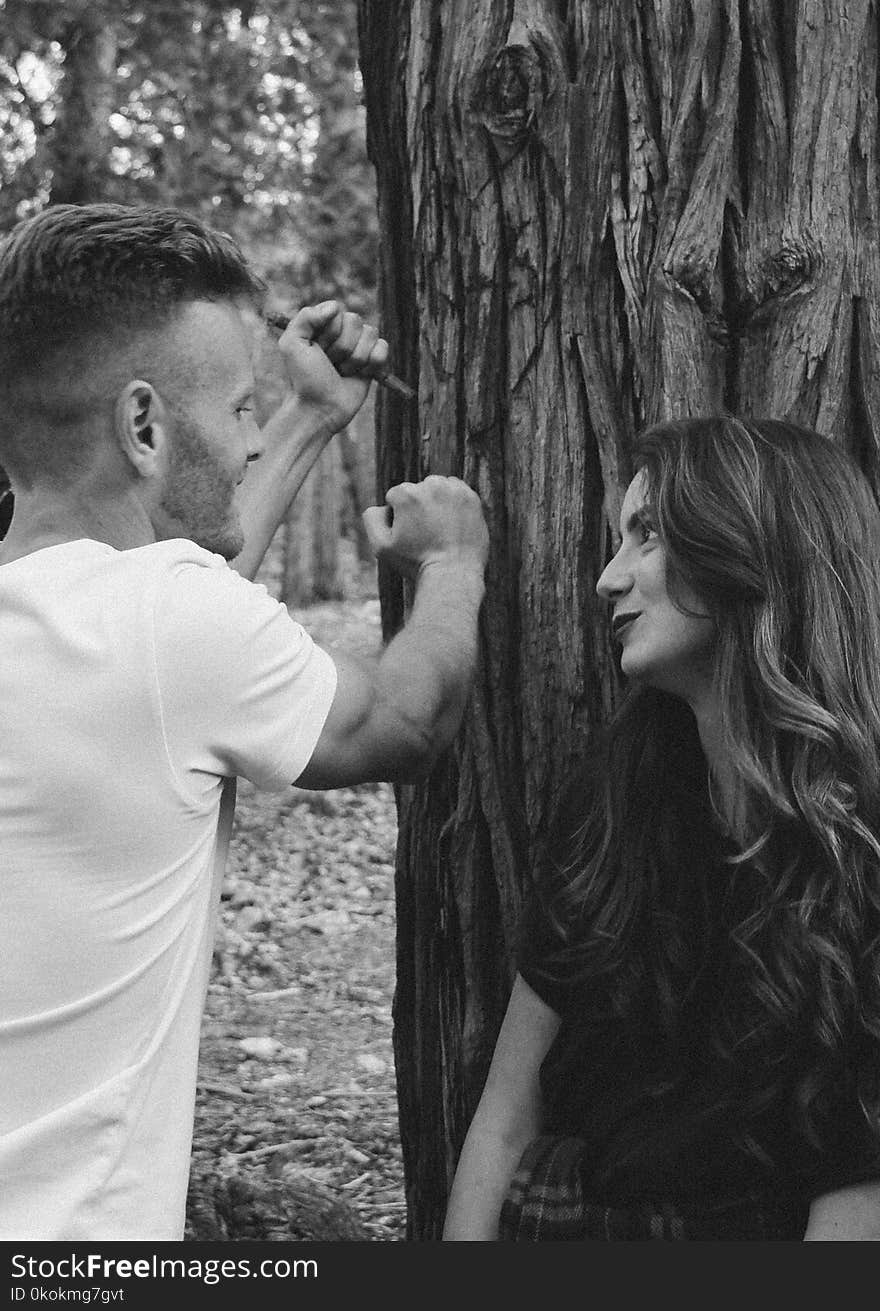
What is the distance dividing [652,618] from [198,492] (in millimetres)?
711

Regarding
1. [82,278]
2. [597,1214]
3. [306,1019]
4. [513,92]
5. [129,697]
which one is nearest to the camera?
[129,697]

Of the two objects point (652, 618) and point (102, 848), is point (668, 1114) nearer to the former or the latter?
point (652, 618)

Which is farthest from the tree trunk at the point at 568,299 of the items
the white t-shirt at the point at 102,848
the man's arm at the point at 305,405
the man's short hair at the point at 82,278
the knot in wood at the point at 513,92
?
the white t-shirt at the point at 102,848

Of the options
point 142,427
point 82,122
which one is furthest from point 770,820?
point 82,122

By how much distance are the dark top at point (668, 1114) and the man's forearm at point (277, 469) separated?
0.89 m

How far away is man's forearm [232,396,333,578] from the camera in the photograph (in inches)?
106

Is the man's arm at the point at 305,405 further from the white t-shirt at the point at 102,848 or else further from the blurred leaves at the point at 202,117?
the blurred leaves at the point at 202,117

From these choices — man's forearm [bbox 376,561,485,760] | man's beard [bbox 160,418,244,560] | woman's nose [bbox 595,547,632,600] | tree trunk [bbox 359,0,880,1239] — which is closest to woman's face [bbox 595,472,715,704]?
woman's nose [bbox 595,547,632,600]

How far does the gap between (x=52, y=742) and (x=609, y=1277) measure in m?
1.13

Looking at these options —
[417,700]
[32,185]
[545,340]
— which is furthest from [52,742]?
[32,185]

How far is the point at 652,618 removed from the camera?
2246 mm

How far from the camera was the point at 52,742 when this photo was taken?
71.5 inches

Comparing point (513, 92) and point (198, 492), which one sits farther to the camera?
point (513, 92)

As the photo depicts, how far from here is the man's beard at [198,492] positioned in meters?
2.13
